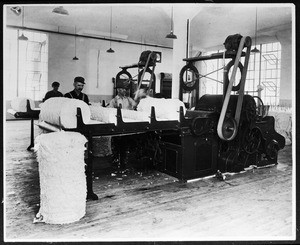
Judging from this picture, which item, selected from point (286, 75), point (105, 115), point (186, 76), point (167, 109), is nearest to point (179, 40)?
point (186, 76)

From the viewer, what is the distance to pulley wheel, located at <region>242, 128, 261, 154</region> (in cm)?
479

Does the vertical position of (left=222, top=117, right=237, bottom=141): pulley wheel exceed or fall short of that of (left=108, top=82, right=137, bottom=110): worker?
it falls short

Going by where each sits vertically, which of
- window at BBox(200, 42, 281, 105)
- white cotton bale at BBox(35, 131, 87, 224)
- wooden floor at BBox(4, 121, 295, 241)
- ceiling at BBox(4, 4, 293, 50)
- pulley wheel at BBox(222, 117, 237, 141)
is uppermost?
ceiling at BBox(4, 4, 293, 50)

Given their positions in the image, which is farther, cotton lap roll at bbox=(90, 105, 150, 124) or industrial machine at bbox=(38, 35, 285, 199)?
industrial machine at bbox=(38, 35, 285, 199)

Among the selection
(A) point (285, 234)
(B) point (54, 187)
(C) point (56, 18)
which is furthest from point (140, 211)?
(C) point (56, 18)

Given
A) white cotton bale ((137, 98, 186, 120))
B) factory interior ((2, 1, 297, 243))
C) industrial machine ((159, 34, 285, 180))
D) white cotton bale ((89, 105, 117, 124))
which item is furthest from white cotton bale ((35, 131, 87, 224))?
industrial machine ((159, 34, 285, 180))

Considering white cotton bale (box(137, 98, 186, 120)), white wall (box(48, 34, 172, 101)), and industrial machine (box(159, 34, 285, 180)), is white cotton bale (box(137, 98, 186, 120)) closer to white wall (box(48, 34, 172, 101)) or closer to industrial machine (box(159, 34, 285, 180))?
industrial machine (box(159, 34, 285, 180))

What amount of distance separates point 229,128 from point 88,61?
10334 millimetres

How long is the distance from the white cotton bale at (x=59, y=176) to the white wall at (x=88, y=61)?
1019cm

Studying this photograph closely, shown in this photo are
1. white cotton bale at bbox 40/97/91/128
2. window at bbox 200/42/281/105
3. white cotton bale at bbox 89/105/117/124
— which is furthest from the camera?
window at bbox 200/42/281/105

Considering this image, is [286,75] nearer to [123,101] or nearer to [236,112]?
[236,112]

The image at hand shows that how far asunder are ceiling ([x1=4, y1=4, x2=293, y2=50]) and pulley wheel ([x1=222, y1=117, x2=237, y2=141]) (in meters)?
4.34

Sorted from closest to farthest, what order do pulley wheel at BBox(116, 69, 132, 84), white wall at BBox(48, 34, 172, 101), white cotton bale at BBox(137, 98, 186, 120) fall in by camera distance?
white cotton bale at BBox(137, 98, 186, 120), pulley wheel at BBox(116, 69, 132, 84), white wall at BBox(48, 34, 172, 101)

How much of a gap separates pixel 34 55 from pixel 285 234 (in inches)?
455
